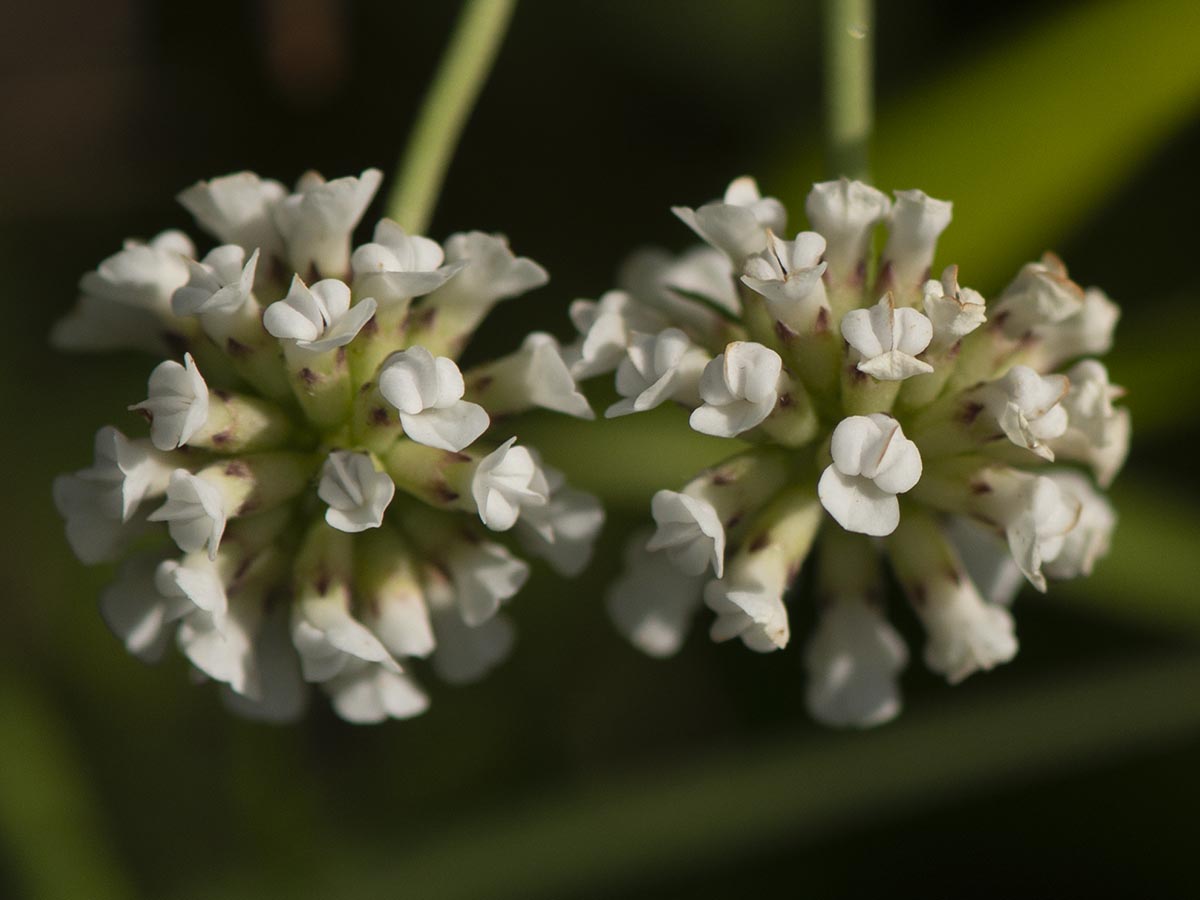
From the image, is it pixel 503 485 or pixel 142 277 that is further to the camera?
pixel 142 277

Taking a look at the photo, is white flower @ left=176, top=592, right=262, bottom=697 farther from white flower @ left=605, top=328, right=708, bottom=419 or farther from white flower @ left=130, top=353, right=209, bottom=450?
white flower @ left=605, top=328, right=708, bottom=419

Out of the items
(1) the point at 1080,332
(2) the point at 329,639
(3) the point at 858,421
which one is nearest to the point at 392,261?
(2) the point at 329,639

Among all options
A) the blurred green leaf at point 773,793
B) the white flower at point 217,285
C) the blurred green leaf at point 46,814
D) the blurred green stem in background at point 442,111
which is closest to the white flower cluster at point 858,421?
the blurred green stem in background at point 442,111

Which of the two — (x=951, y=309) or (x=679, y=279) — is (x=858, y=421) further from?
(x=679, y=279)

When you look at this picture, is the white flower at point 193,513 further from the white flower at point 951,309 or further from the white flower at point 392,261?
the white flower at point 951,309

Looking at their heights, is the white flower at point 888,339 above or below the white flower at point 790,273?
below

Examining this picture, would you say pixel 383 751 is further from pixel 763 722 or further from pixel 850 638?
pixel 850 638

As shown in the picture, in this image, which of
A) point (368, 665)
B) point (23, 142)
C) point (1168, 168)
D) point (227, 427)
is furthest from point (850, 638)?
point (23, 142)
